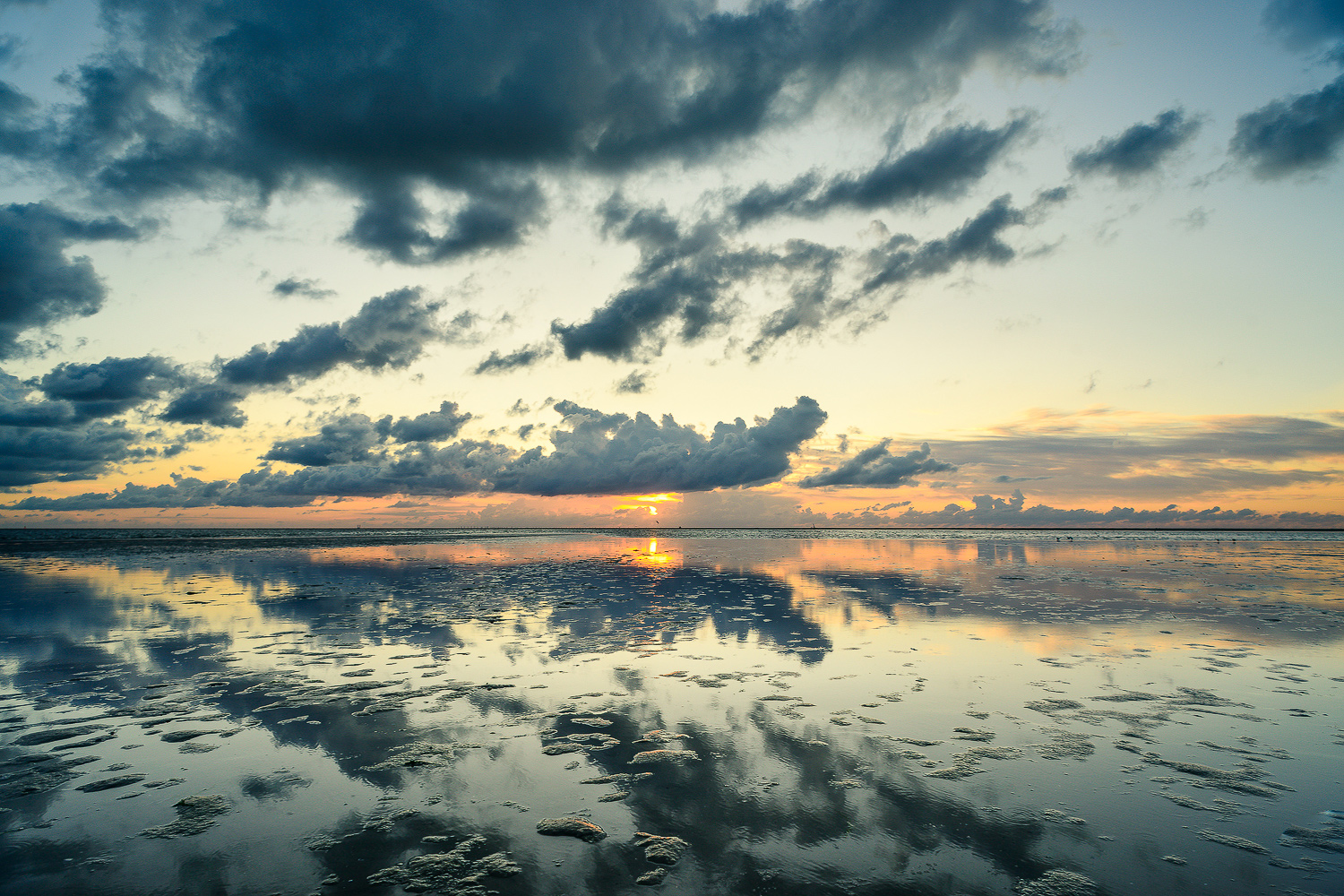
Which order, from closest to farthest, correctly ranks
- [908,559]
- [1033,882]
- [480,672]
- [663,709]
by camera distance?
[1033,882], [663,709], [480,672], [908,559]

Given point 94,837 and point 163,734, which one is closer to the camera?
point 94,837

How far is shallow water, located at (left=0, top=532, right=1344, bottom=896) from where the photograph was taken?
5699 millimetres

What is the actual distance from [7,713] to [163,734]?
12.1 feet

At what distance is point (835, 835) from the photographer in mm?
6145

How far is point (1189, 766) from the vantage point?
25.9 feet

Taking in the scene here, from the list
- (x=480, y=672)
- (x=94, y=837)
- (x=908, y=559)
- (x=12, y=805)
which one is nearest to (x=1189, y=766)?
(x=480, y=672)

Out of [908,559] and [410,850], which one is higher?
[410,850]

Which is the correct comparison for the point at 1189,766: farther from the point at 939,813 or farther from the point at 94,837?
the point at 94,837

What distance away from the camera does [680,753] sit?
841cm

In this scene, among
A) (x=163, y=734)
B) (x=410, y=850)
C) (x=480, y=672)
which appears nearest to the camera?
(x=410, y=850)

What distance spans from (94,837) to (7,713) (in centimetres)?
677

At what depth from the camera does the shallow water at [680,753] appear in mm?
5699

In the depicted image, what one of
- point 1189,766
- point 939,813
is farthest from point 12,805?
point 1189,766

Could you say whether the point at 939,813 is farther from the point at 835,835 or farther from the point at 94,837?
the point at 94,837
